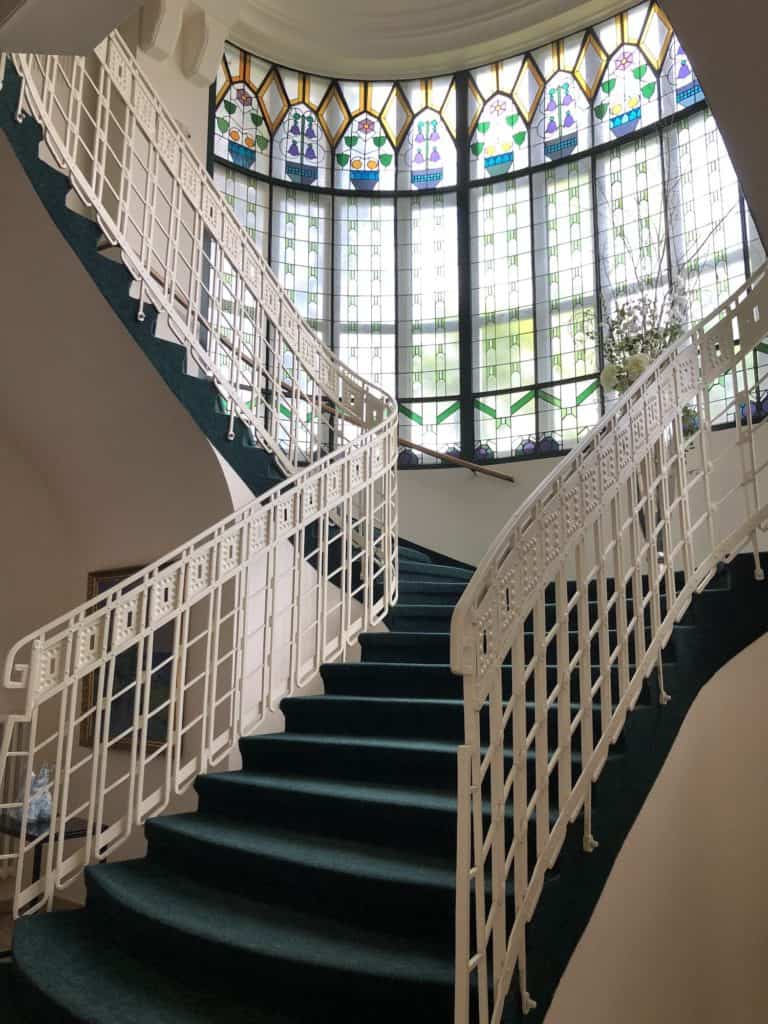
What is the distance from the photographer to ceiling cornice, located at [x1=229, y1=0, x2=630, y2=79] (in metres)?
7.30

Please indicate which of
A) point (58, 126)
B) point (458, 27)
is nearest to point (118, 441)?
point (58, 126)

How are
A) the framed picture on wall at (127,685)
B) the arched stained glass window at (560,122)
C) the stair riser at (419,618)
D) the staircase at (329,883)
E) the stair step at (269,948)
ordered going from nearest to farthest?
1. the stair step at (269,948)
2. the staircase at (329,883)
3. the stair riser at (419,618)
4. the framed picture on wall at (127,685)
5. the arched stained glass window at (560,122)

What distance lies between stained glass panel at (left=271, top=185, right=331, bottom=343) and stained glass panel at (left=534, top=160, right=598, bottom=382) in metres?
1.87

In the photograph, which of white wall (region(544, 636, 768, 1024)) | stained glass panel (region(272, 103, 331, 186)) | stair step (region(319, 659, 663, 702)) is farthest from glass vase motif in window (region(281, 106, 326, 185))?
white wall (region(544, 636, 768, 1024))

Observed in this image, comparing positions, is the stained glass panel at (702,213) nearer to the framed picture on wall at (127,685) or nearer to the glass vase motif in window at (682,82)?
the glass vase motif in window at (682,82)

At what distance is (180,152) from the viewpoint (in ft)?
15.1

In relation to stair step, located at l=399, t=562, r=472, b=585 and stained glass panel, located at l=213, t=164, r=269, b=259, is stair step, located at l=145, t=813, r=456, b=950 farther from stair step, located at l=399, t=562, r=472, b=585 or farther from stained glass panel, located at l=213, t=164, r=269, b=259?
stained glass panel, located at l=213, t=164, r=269, b=259

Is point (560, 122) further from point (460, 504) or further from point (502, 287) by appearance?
point (460, 504)

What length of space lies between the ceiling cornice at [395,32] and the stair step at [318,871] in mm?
6750

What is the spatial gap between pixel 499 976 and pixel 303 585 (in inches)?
107

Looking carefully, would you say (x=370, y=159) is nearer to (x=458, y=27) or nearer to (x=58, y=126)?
(x=458, y=27)

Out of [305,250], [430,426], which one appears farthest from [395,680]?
[305,250]

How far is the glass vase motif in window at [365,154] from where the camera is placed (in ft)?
25.5

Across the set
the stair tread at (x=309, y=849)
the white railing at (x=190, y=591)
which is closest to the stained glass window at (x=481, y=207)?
the white railing at (x=190, y=591)
